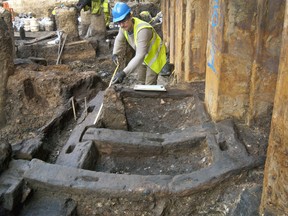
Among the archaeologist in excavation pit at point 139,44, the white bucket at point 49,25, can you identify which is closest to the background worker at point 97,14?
the white bucket at point 49,25

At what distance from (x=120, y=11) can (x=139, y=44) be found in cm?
61

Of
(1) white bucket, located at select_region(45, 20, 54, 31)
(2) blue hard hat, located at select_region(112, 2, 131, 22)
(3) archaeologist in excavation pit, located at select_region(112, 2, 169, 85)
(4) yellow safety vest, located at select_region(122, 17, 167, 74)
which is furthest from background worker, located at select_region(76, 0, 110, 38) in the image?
(2) blue hard hat, located at select_region(112, 2, 131, 22)

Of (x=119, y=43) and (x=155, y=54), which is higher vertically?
(x=119, y=43)

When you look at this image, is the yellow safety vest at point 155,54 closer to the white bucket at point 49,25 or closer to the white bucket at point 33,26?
the white bucket at point 49,25

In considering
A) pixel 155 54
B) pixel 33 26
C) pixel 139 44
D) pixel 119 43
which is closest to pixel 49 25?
pixel 33 26

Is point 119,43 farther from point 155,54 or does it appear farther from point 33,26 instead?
point 33,26

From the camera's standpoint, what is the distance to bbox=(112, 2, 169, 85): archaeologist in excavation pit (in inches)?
215

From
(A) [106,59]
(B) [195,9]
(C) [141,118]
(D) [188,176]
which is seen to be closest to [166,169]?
(D) [188,176]

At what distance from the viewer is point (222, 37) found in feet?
14.0

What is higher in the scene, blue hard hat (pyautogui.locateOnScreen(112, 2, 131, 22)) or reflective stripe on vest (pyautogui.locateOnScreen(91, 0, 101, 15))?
blue hard hat (pyautogui.locateOnScreen(112, 2, 131, 22))

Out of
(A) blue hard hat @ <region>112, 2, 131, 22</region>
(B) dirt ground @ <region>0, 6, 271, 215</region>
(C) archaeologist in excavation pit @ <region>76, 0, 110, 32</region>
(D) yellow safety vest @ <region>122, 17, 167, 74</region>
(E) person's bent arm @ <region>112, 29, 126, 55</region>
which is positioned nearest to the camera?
(B) dirt ground @ <region>0, 6, 271, 215</region>

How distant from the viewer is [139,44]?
18.6 ft

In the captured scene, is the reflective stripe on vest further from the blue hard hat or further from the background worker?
the blue hard hat

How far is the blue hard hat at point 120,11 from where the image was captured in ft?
17.6
